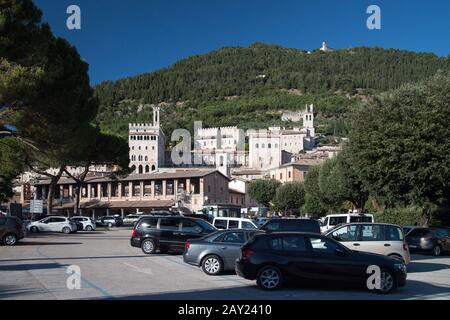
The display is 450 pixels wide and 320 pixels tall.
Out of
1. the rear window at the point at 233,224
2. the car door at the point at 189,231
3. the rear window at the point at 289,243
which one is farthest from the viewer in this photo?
the rear window at the point at 233,224

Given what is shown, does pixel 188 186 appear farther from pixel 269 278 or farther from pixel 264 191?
pixel 269 278

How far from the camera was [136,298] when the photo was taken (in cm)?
1204

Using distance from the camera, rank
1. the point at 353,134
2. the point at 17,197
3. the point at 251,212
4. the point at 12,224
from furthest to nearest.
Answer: the point at 17,197 < the point at 251,212 < the point at 353,134 < the point at 12,224

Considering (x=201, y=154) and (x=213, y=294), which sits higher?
(x=201, y=154)

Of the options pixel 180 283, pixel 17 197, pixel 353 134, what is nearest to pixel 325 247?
pixel 180 283

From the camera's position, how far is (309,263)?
13.6 m

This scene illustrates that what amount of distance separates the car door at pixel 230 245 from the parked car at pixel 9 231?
15313 millimetres

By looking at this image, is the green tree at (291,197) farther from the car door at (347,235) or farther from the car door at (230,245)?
the car door at (230,245)

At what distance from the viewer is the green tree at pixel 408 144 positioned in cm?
3206

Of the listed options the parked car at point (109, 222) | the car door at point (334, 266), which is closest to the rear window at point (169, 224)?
the car door at point (334, 266)

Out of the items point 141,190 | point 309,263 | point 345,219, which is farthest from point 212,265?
point 141,190
